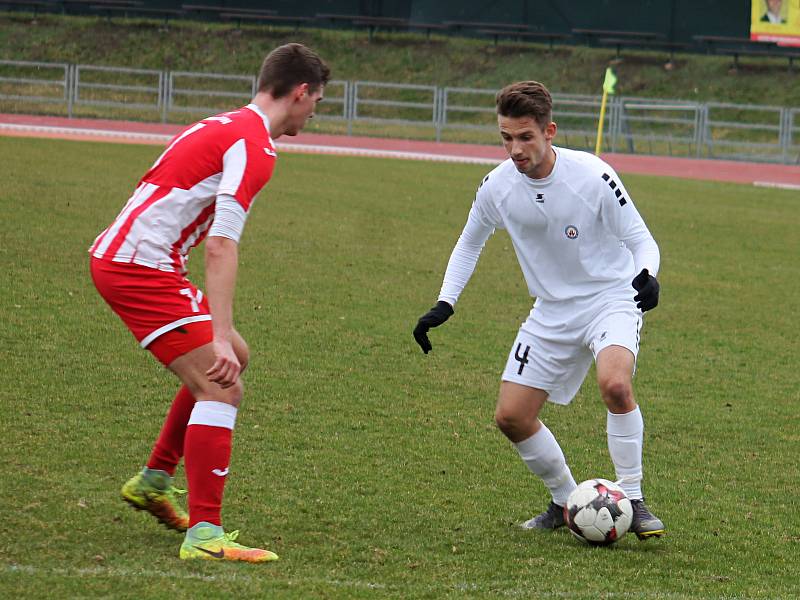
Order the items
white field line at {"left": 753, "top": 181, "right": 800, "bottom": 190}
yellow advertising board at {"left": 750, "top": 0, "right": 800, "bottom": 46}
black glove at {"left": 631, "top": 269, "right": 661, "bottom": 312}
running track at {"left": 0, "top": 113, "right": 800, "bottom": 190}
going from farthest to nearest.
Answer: yellow advertising board at {"left": 750, "top": 0, "right": 800, "bottom": 46} → running track at {"left": 0, "top": 113, "right": 800, "bottom": 190} → white field line at {"left": 753, "top": 181, "right": 800, "bottom": 190} → black glove at {"left": 631, "top": 269, "right": 661, "bottom": 312}

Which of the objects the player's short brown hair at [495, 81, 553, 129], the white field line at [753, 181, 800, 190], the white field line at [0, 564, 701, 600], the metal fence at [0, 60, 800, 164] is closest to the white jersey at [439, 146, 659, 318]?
the player's short brown hair at [495, 81, 553, 129]

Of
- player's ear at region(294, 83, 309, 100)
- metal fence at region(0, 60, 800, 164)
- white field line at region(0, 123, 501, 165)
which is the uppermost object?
metal fence at region(0, 60, 800, 164)

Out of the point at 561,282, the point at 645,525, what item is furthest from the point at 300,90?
the point at 645,525

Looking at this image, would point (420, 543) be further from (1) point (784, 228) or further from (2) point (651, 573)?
(1) point (784, 228)

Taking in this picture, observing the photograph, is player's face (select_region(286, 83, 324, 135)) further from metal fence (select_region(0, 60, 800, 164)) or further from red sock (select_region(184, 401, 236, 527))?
metal fence (select_region(0, 60, 800, 164))

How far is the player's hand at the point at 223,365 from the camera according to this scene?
3.85 meters

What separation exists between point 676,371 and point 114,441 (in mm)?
3932

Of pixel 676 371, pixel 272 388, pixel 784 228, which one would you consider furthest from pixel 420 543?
pixel 784 228

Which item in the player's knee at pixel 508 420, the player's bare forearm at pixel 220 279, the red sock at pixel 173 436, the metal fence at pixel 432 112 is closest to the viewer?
the player's bare forearm at pixel 220 279

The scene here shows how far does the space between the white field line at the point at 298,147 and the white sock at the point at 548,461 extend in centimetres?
1905

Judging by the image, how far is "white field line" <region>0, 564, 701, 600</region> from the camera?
12.6 ft

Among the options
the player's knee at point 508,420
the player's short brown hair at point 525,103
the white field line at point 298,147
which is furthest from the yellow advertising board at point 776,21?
the player's knee at point 508,420

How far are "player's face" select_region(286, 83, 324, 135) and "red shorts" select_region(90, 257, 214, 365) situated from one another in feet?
2.25

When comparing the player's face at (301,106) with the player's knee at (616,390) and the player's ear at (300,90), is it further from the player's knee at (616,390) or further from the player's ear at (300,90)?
the player's knee at (616,390)
